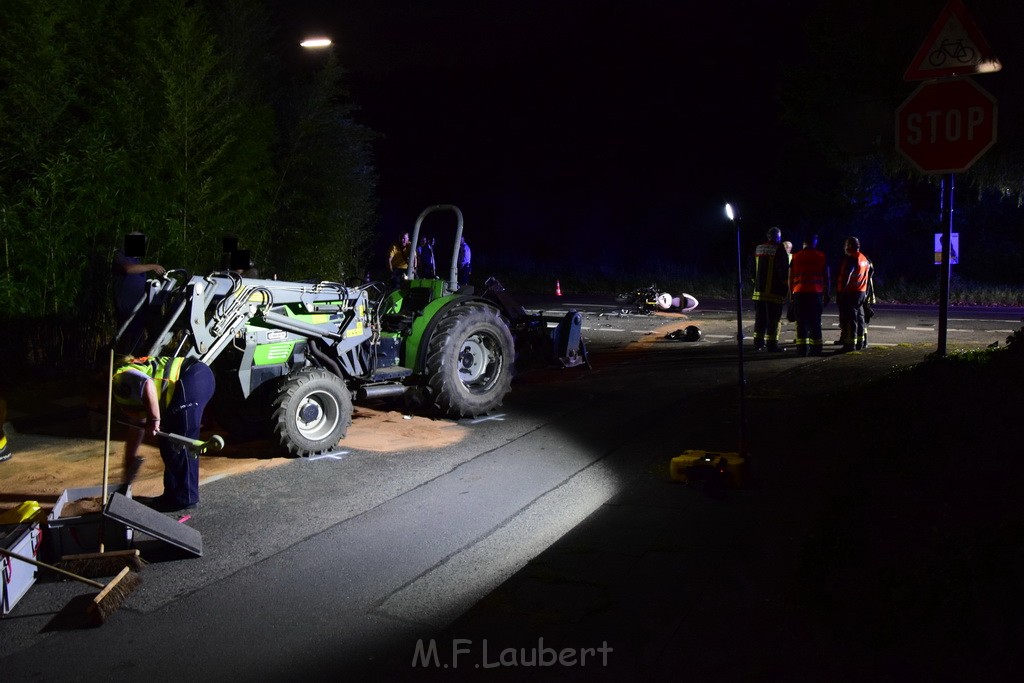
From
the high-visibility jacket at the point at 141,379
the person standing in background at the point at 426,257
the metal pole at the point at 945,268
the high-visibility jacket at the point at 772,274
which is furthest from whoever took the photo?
the person standing in background at the point at 426,257

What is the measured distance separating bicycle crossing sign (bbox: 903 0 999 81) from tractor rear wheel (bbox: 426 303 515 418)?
502 centimetres

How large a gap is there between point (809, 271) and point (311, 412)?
8629mm

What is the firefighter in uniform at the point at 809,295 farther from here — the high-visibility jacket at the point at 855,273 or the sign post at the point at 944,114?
the sign post at the point at 944,114

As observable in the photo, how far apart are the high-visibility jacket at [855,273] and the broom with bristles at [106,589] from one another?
37.8ft

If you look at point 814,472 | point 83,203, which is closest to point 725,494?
point 814,472

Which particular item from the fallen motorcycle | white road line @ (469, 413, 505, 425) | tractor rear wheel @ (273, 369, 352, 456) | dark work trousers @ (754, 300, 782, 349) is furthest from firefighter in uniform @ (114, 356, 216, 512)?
the fallen motorcycle

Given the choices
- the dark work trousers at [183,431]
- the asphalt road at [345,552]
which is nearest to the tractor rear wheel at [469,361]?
the asphalt road at [345,552]

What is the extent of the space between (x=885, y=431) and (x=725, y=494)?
1.62m

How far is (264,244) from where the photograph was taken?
17.3 meters

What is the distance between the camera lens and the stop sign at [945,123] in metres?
8.10

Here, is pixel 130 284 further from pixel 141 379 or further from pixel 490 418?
pixel 490 418

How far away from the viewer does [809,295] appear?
45.0 ft

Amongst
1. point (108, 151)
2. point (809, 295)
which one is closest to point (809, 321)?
point (809, 295)

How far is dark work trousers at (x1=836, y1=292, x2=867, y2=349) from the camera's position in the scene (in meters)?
13.8
